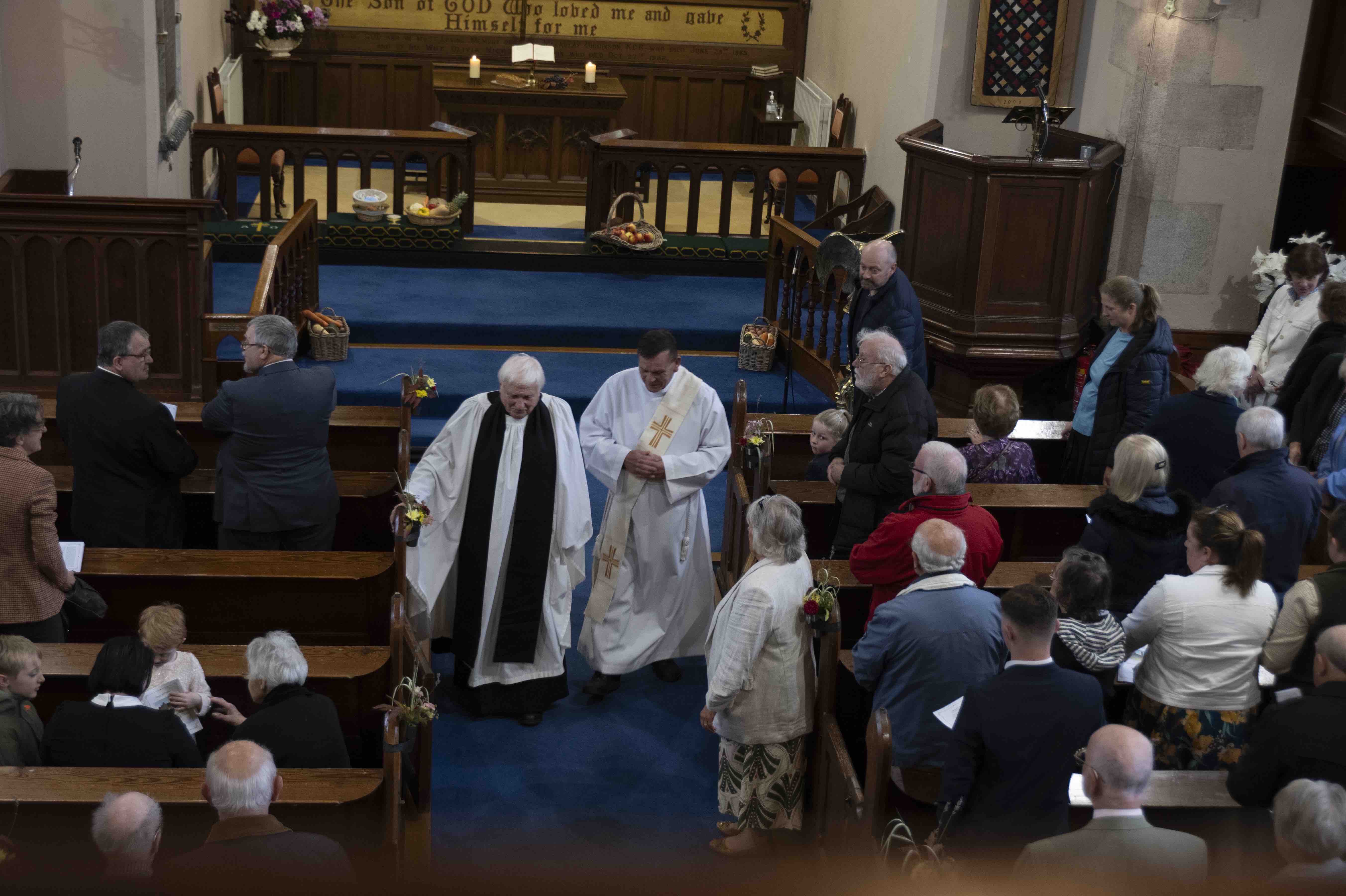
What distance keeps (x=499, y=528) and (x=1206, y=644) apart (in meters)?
2.65

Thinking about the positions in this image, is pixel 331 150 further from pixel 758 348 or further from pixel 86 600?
pixel 86 600

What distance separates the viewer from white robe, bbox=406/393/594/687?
5195 mm

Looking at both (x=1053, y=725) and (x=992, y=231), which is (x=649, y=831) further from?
(x=992, y=231)

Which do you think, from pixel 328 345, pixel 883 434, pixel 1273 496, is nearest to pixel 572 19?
pixel 328 345

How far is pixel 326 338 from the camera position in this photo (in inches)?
343

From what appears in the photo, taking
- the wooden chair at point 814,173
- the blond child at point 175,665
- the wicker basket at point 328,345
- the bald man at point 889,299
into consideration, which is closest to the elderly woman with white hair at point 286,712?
the blond child at point 175,665

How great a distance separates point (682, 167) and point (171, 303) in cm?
485

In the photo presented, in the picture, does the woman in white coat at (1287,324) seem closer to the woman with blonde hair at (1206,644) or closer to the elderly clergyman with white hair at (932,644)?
the woman with blonde hair at (1206,644)

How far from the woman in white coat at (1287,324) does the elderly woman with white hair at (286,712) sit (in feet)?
15.6

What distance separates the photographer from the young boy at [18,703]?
3.75 m

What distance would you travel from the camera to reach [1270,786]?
10.5 ft

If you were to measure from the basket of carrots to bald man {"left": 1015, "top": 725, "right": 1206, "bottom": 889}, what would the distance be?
265 inches

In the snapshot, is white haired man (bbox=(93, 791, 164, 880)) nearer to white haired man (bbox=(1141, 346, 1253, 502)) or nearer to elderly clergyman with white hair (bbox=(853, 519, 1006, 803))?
elderly clergyman with white hair (bbox=(853, 519, 1006, 803))

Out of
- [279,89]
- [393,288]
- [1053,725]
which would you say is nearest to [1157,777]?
[1053,725]
